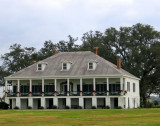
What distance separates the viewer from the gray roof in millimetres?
60469

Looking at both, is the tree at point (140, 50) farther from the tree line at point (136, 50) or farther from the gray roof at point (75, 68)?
the gray roof at point (75, 68)

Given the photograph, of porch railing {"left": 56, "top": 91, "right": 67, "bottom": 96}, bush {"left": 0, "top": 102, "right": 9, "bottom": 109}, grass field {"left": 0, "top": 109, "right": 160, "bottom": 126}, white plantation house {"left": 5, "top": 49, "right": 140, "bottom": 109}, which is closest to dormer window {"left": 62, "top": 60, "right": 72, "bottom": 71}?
white plantation house {"left": 5, "top": 49, "right": 140, "bottom": 109}

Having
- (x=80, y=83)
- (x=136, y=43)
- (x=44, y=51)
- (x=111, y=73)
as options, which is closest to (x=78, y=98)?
(x=80, y=83)

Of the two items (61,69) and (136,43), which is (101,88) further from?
(136,43)

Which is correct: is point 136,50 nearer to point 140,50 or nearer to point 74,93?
point 140,50

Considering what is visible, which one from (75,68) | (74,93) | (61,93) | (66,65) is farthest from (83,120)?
(66,65)

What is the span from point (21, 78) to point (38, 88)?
3.30 meters

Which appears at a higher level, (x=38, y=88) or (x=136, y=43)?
(x=136, y=43)

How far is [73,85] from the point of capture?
6256cm

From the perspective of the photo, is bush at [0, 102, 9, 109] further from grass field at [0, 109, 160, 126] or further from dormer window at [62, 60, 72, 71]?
grass field at [0, 109, 160, 126]

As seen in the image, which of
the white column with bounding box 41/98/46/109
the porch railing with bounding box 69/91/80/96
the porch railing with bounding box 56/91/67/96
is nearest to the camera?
the porch railing with bounding box 69/91/80/96

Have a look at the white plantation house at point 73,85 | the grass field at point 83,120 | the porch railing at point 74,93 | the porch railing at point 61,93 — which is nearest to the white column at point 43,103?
the white plantation house at point 73,85

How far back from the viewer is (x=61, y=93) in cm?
6175

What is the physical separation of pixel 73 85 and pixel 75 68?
8.96ft
